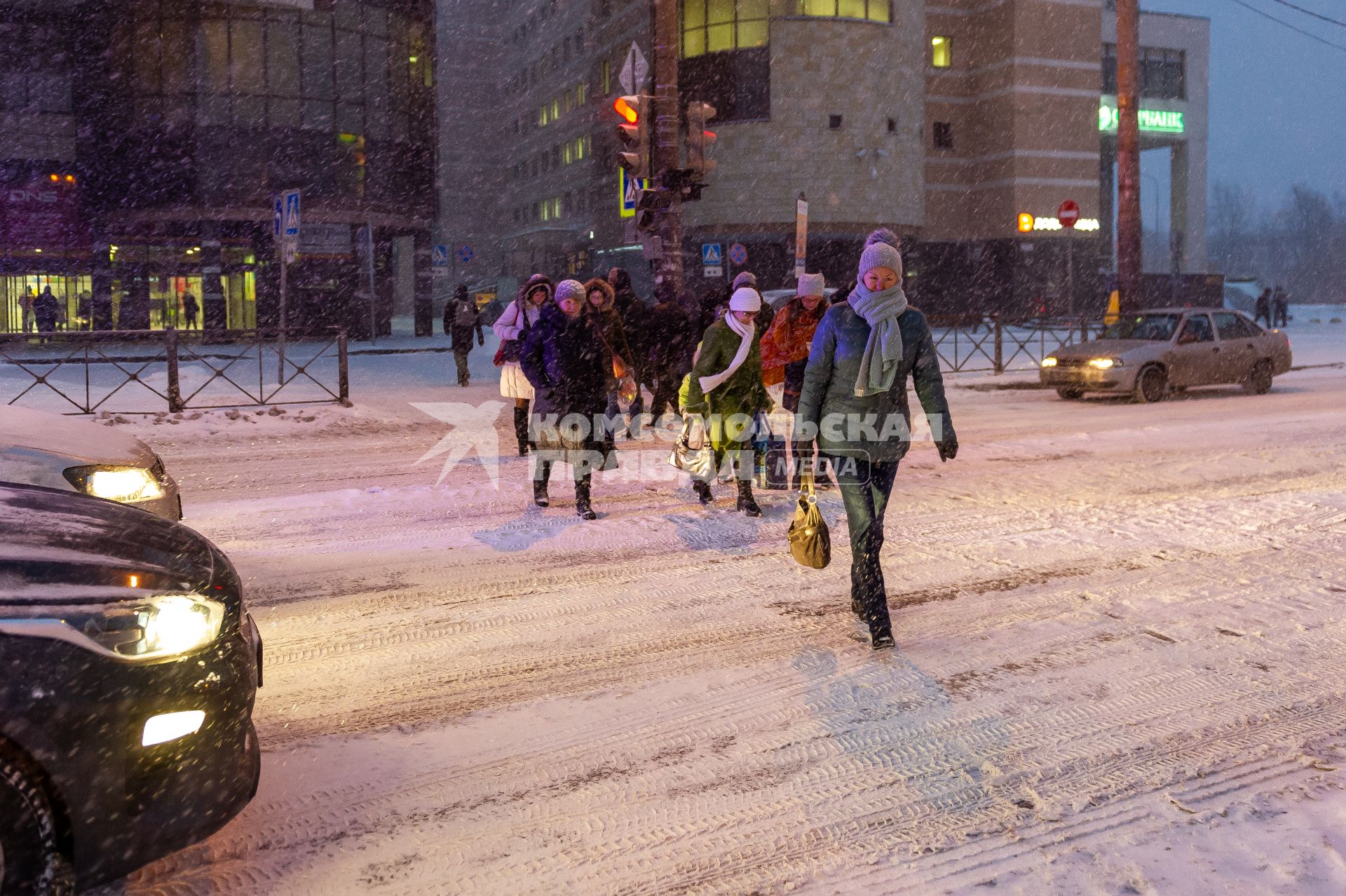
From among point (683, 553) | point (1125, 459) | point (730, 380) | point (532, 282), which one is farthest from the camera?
point (1125, 459)

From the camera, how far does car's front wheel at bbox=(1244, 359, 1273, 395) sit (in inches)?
682

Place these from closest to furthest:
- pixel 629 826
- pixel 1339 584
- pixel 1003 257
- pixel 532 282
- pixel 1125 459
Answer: pixel 629 826 → pixel 1339 584 → pixel 532 282 → pixel 1125 459 → pixel 1003 257

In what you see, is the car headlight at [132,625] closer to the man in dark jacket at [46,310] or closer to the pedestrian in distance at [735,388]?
the pedestrian in distance at [735,388]

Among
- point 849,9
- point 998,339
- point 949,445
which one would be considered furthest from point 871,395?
point 849,9

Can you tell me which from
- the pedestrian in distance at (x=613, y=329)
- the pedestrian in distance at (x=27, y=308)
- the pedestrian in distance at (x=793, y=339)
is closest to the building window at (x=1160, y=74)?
the pedestrian in distance at (x=27, y=308)

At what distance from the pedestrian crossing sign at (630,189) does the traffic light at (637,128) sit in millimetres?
143

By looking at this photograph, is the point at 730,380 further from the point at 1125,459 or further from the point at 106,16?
the point at 106,16

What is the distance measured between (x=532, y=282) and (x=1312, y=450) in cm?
774

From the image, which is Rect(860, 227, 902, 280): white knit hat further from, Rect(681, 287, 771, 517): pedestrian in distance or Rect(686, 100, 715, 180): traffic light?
Rect(686, 100, 715, 180): traffic light

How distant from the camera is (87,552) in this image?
2.91 m

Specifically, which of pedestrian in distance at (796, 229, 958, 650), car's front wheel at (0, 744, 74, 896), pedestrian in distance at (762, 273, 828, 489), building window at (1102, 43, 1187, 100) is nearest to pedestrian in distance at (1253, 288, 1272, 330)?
building window at (1102, 43, 1187, 100)


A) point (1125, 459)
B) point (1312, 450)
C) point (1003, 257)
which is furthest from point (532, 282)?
point (1003, 257)

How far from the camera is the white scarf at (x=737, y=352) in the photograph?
797cm

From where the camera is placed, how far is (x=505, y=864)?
316 centimetres
